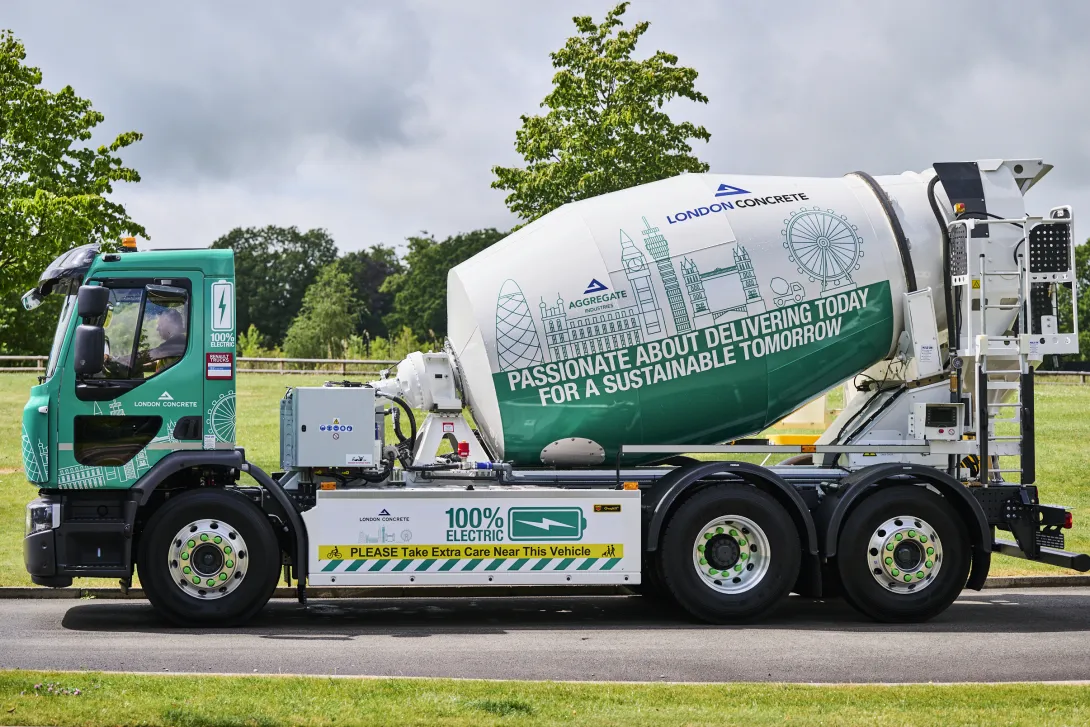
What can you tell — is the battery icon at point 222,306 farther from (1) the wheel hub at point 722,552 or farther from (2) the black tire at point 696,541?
(1) the wheel hub at point 722,552

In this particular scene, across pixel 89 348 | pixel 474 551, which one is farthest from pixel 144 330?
pixel 474 551

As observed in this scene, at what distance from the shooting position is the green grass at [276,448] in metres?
15.6

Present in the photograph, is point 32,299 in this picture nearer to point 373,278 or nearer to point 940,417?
point 940,417

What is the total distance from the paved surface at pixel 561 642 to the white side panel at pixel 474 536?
48 cm

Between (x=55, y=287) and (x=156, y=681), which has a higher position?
(x=55, y=287)

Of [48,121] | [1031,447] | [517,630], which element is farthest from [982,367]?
[48,121]

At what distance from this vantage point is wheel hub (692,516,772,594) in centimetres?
1115

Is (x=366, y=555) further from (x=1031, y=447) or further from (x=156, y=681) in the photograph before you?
(x=1031, y=447)

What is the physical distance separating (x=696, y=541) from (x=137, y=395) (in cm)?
481

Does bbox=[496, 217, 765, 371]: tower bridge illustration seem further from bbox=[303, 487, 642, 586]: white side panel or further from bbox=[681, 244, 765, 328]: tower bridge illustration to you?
bbox=[303, 487, 642, 586]: white side panel

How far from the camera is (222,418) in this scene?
35.5 feet

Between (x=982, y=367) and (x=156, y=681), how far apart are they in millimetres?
7584

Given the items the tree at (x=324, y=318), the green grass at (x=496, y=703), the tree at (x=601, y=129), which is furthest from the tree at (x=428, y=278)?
the green grass at (x=496, y=703)

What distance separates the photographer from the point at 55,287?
10.9 metres
